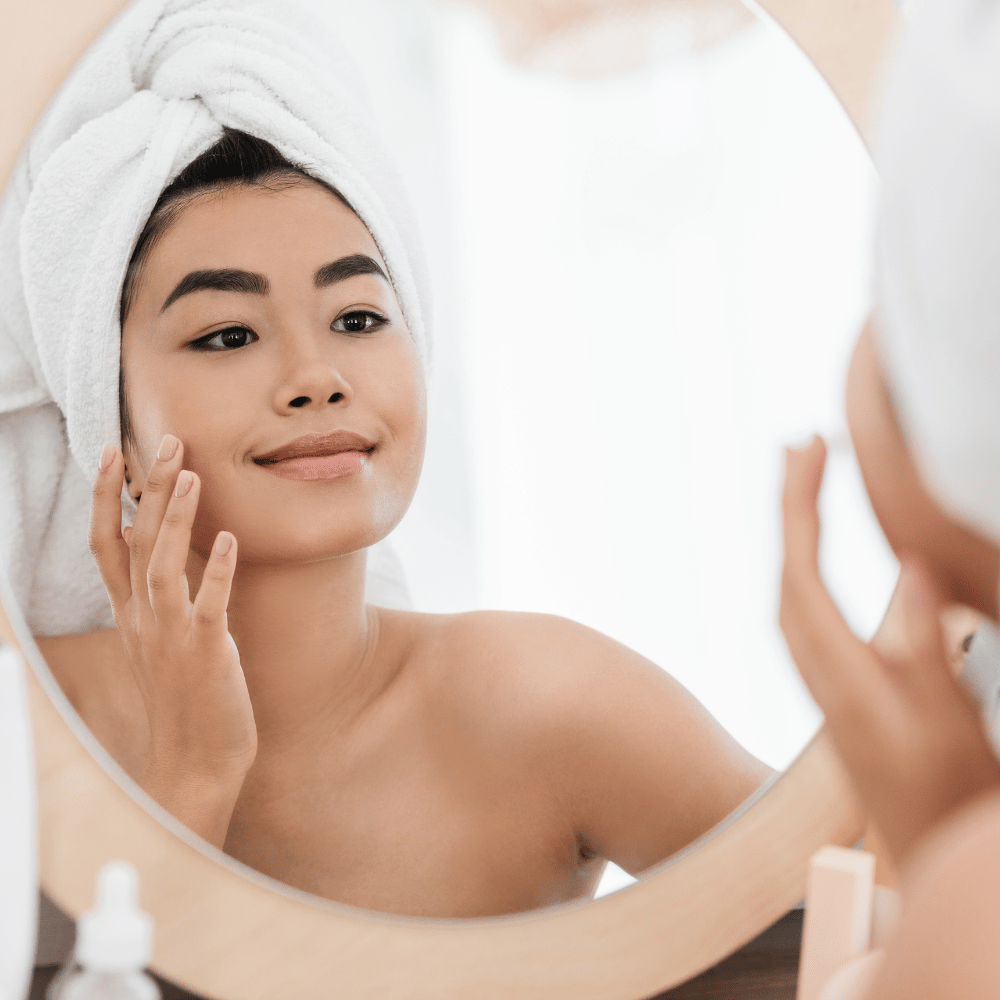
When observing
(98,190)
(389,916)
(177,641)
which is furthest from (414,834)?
(98,190)

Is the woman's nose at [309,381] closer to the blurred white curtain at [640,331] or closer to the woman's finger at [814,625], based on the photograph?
the blurred white curtain at [640,331]

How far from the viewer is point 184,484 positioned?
19.6 inches

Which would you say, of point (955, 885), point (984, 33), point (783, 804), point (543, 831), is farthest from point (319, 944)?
point (984, 33)

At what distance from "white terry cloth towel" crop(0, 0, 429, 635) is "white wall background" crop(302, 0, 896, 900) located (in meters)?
0.04

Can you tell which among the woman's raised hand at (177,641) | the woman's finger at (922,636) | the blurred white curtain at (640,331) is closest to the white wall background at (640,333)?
the blurred white curtain at (640,331)

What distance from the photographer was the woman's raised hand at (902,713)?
0.31 meters

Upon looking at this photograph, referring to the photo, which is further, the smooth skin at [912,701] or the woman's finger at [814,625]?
the woman's finger at [814,625]

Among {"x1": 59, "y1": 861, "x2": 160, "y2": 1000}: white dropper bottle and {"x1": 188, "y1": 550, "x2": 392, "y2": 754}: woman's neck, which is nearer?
{"x1": 59, "y1": 861, "x2": 160, "y2": 1000}: white dropper bottle

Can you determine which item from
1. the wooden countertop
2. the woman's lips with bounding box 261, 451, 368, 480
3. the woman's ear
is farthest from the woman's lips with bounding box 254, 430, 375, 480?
the wooden countertop

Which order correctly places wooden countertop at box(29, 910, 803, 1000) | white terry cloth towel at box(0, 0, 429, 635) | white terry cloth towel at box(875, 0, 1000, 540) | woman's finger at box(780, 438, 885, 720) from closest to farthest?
white terry cloth towel at box(875, 0, 1000, 540), woman's finger at box(780, 438, 885, 720), white terry cloth towel at box(0, 0, 429, 635), wooden countertop at box(29, 910, 803, 1000)

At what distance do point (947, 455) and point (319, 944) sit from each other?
1.42 ft

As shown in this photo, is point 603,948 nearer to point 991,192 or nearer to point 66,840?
point 66,840

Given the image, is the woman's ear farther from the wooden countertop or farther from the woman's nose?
the wooden countertop

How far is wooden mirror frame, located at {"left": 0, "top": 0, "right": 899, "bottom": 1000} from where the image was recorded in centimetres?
51
